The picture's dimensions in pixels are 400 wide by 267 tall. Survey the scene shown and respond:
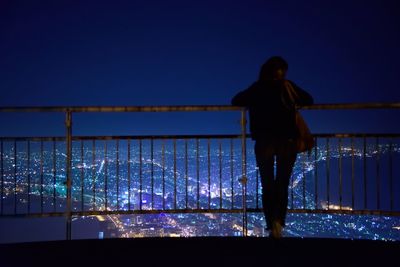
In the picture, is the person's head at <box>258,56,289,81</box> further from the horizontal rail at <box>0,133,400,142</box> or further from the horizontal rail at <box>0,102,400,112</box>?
the horizontal rail at <box>0,133,400,142</box>

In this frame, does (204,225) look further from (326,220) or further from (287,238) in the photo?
(287,238)

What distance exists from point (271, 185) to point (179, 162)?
1760 millimetres

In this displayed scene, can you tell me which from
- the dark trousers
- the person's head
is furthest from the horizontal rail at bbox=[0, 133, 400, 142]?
the person's head

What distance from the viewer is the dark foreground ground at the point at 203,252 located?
4527 millimetres

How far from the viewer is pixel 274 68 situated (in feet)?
18.2

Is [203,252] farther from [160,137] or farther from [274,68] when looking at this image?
[160,137]

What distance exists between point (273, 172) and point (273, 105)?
2.60ft

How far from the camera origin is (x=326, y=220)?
13.2 metres

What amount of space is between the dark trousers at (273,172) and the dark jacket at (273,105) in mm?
111

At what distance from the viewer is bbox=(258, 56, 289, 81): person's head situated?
18.1 ft

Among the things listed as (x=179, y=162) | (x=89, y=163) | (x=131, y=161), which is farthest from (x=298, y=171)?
(x=89, y=163)

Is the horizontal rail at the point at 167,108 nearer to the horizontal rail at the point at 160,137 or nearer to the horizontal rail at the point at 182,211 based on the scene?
the horizontal rail at the point at 160,137

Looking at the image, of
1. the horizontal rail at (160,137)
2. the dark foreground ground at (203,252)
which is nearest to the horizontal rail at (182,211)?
the horizontal rail at (160,137)

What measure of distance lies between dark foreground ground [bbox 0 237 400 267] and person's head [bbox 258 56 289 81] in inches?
69.9
